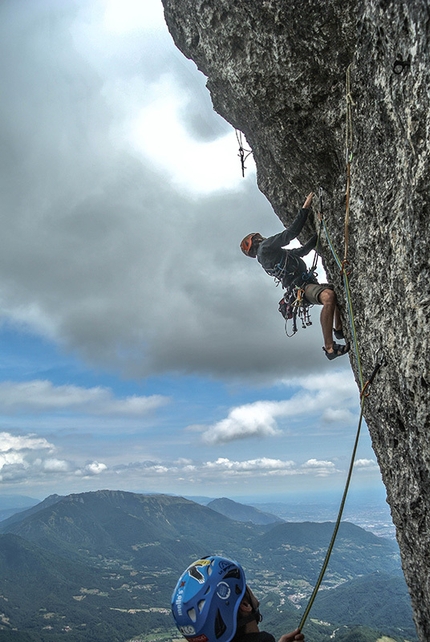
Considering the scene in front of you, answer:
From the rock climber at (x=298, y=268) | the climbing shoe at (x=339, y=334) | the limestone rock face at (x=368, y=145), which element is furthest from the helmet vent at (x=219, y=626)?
the climbing shoe at (x=339, y=334)

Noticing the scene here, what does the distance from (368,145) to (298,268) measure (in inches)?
138

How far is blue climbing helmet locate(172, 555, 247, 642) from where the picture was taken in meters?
3.43

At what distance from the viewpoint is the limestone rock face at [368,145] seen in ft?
16.4

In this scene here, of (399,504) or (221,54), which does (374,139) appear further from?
(399,504)

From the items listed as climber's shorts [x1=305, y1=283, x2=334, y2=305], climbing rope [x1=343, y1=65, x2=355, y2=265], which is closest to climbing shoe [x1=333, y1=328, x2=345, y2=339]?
climber's shorts [x1=305, y1=283, x2=334, y2=305]

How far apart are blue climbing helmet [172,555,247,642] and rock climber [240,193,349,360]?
17.3 feet

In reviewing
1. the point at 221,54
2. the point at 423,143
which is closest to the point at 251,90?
the point at 221,54

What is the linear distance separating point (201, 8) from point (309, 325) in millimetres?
6540

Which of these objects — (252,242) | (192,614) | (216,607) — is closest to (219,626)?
(216,607)

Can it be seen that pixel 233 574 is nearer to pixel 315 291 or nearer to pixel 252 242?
pixel 315 291

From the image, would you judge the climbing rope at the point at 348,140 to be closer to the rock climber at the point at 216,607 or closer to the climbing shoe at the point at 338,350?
the climbing shoe at the point at 338,350

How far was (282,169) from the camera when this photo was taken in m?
9.14

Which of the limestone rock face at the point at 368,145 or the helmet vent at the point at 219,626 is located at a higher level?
the limestone rock face at the point at 368,145

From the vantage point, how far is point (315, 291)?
8.76 m
